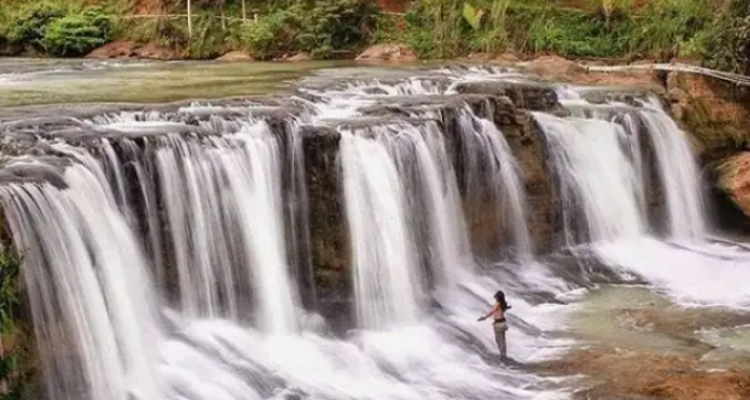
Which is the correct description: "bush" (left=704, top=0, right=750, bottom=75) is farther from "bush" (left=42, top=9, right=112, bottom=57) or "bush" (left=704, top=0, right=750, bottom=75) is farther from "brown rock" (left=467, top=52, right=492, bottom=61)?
"bush" (left=42, top=9, right=112, bottom=57)

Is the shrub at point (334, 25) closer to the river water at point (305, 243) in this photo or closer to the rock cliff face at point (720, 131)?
the river water at point (305, 243)

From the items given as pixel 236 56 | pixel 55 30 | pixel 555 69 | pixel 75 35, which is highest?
A: pixel 55 30

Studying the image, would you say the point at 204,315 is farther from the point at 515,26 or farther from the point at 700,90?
the point at 515,26

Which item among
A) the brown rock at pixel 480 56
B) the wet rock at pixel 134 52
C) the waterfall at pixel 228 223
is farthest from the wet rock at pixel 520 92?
the wet rock at pixel 134 52

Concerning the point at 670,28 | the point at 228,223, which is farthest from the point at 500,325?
the point at 670,28

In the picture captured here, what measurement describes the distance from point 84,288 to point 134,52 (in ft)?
86.4

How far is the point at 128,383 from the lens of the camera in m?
11.7

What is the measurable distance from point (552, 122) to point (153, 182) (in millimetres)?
9248

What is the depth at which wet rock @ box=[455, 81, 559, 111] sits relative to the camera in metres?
20.2

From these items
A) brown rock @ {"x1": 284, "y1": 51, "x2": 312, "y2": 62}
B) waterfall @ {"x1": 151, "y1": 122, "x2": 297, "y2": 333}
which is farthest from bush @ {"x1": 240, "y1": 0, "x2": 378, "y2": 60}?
waterfall @ {"x1": 151, "y1": 122, "x2": 297, "y2": 333}

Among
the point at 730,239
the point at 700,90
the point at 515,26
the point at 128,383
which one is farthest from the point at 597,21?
the point at 128,383

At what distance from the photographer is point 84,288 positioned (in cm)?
1161

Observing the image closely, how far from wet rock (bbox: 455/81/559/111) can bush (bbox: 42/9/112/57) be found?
20.7 meters

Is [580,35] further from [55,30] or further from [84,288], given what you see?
[84,288]
